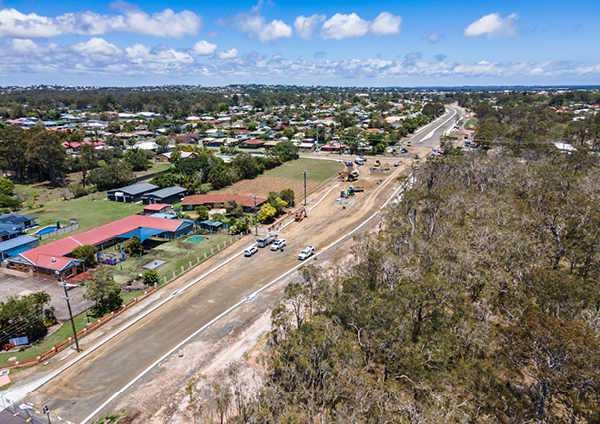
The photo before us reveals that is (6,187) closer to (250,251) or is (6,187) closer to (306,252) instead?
(250,251)

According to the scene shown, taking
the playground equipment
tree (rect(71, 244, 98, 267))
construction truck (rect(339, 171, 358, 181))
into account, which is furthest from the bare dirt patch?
tree (rect(71, 244, 98, 267))

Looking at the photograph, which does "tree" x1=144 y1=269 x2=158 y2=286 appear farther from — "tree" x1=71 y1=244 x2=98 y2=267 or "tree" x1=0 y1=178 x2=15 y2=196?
"tree" x1=0 y1=178 x2=15 y2=196

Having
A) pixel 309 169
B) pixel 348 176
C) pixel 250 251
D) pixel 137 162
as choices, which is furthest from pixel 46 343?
pixel 309 169

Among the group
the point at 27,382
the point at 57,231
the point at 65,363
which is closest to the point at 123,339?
the point at 65,363

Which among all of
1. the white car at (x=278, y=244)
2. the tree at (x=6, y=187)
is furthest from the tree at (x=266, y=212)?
the tree at (x=6, y=187)

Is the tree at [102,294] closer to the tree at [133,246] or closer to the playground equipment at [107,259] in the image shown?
the playground equipment at [107,259]

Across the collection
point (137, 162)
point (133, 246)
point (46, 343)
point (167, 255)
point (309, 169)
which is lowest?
point (46, 343)

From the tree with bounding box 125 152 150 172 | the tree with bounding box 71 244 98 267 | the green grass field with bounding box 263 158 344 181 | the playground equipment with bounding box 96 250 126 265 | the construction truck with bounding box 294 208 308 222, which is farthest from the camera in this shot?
the tree with bounding box 125 152 150 172
